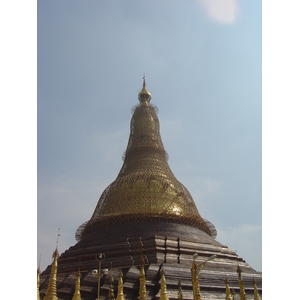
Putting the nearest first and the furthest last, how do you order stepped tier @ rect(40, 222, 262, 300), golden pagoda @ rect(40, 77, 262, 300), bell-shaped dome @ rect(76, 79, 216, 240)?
1. stepped tier @ rect(40, 222, 262, 300)
2. golden pagoda @ rect(40, 77, 262, 300)
3. bell-shaped dome @ rect(76, 79, 216, 240)

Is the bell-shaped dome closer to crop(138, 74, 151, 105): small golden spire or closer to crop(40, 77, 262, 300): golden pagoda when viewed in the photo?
crop(40, 77, 262, 300): golden pagoda

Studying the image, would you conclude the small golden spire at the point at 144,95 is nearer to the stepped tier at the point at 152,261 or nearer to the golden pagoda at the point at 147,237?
the golden pagoda at the point at 147,237

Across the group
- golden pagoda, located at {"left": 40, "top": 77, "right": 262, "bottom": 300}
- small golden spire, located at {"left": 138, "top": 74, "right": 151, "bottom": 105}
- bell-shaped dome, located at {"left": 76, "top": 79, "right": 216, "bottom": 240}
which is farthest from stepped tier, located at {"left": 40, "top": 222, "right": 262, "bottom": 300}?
small golden spire, located at {"left": 138, "top": 74, "right": 151, "bottom": 105}

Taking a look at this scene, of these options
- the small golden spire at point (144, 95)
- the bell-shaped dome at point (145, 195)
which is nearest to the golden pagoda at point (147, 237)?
the bell-shaped dome at point (145, 195)

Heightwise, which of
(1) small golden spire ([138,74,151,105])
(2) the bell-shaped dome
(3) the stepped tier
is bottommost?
(3) the stepped tier

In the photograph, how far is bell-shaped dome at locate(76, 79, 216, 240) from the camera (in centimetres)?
2408

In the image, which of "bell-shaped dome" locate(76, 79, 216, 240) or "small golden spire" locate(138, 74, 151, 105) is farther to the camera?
"small golden spire" locate(138, 74, 151, 105)

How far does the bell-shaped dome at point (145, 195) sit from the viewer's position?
2408 centimetres

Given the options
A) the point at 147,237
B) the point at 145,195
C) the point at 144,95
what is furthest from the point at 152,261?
the point at 144,95

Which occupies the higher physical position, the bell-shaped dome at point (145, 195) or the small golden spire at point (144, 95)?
the small golden spire at point (144, 95)

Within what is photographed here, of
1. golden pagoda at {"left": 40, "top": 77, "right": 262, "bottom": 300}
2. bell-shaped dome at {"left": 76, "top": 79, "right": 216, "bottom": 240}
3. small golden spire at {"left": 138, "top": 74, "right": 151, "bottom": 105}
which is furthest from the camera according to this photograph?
small golden spire at {"left": 138, "top": 74, "right": 151, "bottom": 105}

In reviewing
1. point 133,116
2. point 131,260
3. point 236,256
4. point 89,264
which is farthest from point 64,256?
point 133,116

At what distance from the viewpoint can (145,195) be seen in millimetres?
25016
